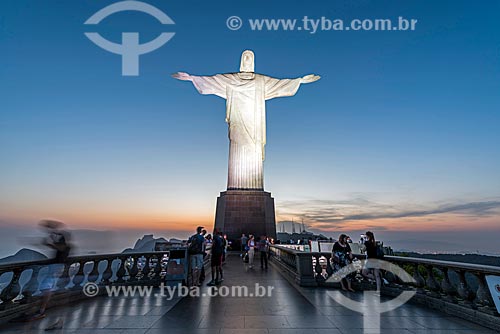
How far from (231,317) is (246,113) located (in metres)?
19.3

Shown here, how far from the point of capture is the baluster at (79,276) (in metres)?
7.05

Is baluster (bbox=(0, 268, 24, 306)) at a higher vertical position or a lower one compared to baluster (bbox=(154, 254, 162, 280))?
higher

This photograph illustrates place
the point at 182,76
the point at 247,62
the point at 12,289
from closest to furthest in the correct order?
the point at 12,289 → the point at 182,76 → the point at 247,62

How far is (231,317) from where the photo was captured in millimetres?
5637

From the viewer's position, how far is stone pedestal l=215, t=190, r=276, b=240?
21.5 m

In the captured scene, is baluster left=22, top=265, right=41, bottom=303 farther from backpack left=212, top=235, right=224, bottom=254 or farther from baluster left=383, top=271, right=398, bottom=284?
baluster left=383, top=271, right=398, bottom=284

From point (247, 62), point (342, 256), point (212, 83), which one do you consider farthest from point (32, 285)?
point (247, 62)

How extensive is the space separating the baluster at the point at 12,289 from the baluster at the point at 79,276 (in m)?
1.60

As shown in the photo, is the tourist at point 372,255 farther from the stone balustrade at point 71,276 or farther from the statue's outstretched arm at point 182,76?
the statue's outstretched arm at point 182,76

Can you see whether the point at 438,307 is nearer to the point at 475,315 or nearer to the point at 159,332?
the point at 475,315

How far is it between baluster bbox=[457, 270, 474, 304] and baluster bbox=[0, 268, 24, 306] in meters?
8.42

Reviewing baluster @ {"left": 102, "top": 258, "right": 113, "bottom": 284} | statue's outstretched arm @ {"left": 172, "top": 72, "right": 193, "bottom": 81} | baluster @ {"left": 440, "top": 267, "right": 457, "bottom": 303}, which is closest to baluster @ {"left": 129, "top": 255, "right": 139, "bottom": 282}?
baluster @ {"left": 102, "top": 258, "right": 113, "bottom": 284}

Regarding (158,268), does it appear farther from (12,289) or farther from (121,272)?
(12,289)

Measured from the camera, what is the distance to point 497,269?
4.86 m
